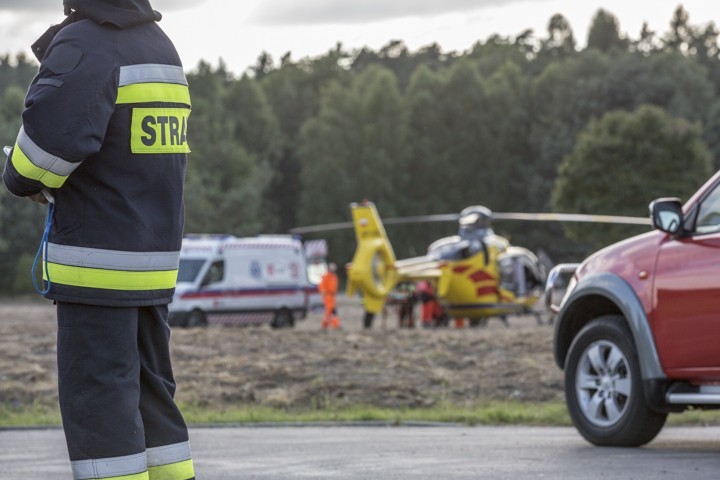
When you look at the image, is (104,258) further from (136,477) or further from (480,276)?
(480,276)

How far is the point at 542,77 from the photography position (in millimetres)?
103625

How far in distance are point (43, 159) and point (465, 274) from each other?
3043cm

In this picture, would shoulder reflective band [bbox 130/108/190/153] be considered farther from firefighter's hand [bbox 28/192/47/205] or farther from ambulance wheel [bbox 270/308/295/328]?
ambulance wheel [bbox 270/308/295/328]

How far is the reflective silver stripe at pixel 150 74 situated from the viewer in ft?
15.7

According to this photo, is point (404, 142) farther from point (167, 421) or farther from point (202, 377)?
point (167, 421)

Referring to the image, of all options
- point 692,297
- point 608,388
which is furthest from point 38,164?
point 608,388

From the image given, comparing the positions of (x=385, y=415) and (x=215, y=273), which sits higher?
(x=215, y=273)

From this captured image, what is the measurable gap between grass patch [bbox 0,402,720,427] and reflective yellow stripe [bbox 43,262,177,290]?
7104mm

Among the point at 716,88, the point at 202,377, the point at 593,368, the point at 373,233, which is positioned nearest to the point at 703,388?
the point at 593,368

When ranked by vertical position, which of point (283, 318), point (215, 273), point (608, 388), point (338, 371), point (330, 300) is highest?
point (608, 388)

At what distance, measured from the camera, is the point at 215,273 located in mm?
41875

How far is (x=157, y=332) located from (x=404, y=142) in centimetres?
9735

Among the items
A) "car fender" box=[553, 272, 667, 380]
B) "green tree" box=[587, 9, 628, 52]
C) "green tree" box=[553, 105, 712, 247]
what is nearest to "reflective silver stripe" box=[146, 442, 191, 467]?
"car fender" box=[553, 272, 667, 380]

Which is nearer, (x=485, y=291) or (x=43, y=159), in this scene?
(x=43, y=159)
